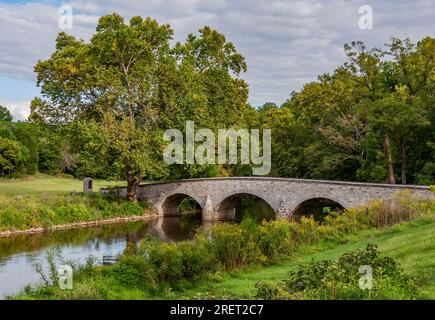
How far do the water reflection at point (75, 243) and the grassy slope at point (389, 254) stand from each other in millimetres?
7759

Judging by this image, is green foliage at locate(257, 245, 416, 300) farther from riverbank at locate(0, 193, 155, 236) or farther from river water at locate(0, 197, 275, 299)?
riverbank at locate(0, 193, 155, 236)

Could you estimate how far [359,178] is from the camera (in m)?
41.9

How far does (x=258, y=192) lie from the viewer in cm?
3722

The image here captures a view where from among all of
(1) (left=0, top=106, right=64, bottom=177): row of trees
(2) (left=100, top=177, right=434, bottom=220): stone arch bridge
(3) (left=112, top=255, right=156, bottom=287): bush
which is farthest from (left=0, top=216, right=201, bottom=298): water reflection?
(1) (left=0, top=106, right=64, bottom=177): row of trees

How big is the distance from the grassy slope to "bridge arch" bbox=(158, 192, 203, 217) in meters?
24.4

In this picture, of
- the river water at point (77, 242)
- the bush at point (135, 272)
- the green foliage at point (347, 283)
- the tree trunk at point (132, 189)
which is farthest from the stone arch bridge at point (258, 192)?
the green foliage at point (347, 283)

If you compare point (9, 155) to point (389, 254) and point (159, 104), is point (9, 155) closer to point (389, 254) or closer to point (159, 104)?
point (159, 104)

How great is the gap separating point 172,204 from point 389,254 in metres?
30.9

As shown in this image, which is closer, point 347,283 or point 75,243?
point 347,283

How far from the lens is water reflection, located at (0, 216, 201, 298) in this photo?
20.8m

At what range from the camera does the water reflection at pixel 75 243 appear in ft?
68.2

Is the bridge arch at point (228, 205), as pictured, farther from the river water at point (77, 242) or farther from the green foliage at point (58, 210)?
the green foliage at point (58, 210)

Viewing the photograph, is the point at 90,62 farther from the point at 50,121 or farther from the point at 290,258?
the point at 290,258

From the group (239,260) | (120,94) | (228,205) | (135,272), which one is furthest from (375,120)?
(135,272)
